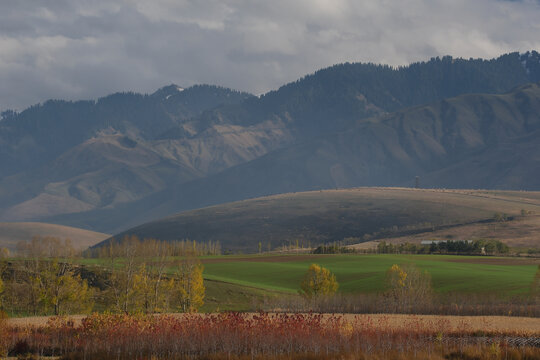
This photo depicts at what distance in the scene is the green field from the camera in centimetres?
11569

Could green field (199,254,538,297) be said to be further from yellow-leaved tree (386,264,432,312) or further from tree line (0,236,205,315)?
tree line (0,236,205,315)

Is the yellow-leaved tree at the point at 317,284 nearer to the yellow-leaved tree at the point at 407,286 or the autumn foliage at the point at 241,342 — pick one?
the yellow-leaved tree at the point at 407,286

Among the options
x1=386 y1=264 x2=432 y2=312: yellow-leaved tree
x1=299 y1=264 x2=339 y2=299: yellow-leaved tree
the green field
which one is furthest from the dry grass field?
the green field

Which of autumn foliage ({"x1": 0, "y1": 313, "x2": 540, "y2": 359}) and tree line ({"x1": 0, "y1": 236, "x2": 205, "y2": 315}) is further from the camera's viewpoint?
tree line ({"x1": 0, "y1": 236, "x2": 205, "y2": 315})

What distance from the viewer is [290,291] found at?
125938 mm

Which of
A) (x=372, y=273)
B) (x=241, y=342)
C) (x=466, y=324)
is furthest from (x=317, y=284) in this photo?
(x=241, y=342)

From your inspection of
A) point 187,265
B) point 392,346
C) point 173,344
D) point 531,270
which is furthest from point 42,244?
point 531,270

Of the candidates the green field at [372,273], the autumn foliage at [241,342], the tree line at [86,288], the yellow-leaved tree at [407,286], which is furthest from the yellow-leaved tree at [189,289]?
the autumn foliage at [241,342]

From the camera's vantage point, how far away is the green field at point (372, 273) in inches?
4555

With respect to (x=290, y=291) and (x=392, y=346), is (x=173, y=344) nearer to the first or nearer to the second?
(x=392, y=346)

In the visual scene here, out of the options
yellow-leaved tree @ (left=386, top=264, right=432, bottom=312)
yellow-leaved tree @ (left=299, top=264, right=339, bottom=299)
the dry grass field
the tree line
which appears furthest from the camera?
yellow-leaved tree @ (left=299, top=264, right=339, bottom=299)

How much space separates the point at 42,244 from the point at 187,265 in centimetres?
2839

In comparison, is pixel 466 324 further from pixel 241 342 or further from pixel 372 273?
pixel 372 273

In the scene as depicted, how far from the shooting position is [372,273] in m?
140
